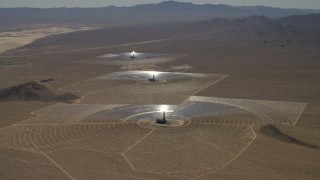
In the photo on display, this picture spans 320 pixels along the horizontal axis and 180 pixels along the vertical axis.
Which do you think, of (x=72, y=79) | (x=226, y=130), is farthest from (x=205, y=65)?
(x=226, y=130)

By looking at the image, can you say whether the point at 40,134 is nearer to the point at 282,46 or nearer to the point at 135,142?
the point at 135,142

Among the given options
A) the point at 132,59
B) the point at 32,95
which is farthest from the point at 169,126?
the point at 132,59

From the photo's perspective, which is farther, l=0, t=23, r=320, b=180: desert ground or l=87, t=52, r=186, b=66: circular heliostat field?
l=87, t=52, r=186, b=66: circular heliostat field

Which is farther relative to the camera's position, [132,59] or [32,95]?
[132,59]

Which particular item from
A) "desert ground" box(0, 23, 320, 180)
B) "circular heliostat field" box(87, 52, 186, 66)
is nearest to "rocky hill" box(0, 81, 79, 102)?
"desert ground" box(0, 23, 320, 180)

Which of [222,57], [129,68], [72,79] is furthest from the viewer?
[222,57]

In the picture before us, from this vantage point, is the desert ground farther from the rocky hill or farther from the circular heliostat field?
the circular heliostat field

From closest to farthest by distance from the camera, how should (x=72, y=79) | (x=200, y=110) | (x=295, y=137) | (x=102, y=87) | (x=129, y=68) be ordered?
(x=295, y=137), (x=200, y=110), (x=102, y=87), (x=72, y=79), (x=129, y=68)

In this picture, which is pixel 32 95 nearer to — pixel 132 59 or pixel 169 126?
pixel 169 126
